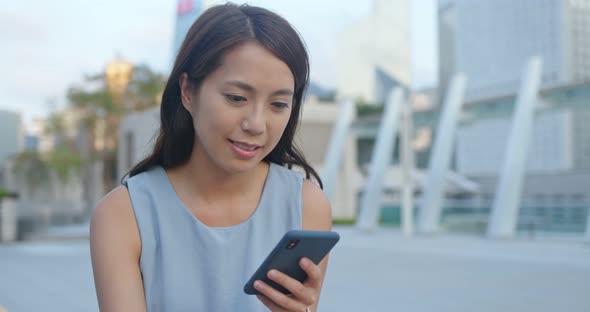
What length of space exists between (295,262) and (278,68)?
0.46 meters

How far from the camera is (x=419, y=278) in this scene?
897cm

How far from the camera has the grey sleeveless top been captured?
62.8 inches

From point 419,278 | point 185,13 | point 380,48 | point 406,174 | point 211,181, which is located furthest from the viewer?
point 380,48

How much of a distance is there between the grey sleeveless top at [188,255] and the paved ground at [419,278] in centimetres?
500

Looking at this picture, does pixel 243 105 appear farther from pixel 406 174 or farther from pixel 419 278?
pixel 406 174

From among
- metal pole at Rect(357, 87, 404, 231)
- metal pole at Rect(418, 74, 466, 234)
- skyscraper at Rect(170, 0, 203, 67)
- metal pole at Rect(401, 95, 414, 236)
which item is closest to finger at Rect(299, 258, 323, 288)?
metal pole at Rect(418, 74, 466, 234)

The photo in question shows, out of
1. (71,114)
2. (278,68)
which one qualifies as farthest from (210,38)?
(71,114)

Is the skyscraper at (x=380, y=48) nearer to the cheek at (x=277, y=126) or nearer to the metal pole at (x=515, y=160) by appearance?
the metal pole at (x=515, y=160)

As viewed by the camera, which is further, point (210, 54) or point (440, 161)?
point (440, 161)

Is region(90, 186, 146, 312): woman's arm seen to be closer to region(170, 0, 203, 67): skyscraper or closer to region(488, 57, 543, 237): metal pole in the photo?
region(488, 57, 543, 237): metal pole

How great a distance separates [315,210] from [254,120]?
Result: 1.31 ft

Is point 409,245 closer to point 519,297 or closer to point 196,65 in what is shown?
point 519,297

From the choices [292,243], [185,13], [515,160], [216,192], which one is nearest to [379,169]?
[515,160]

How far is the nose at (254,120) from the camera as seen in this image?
1484mm
